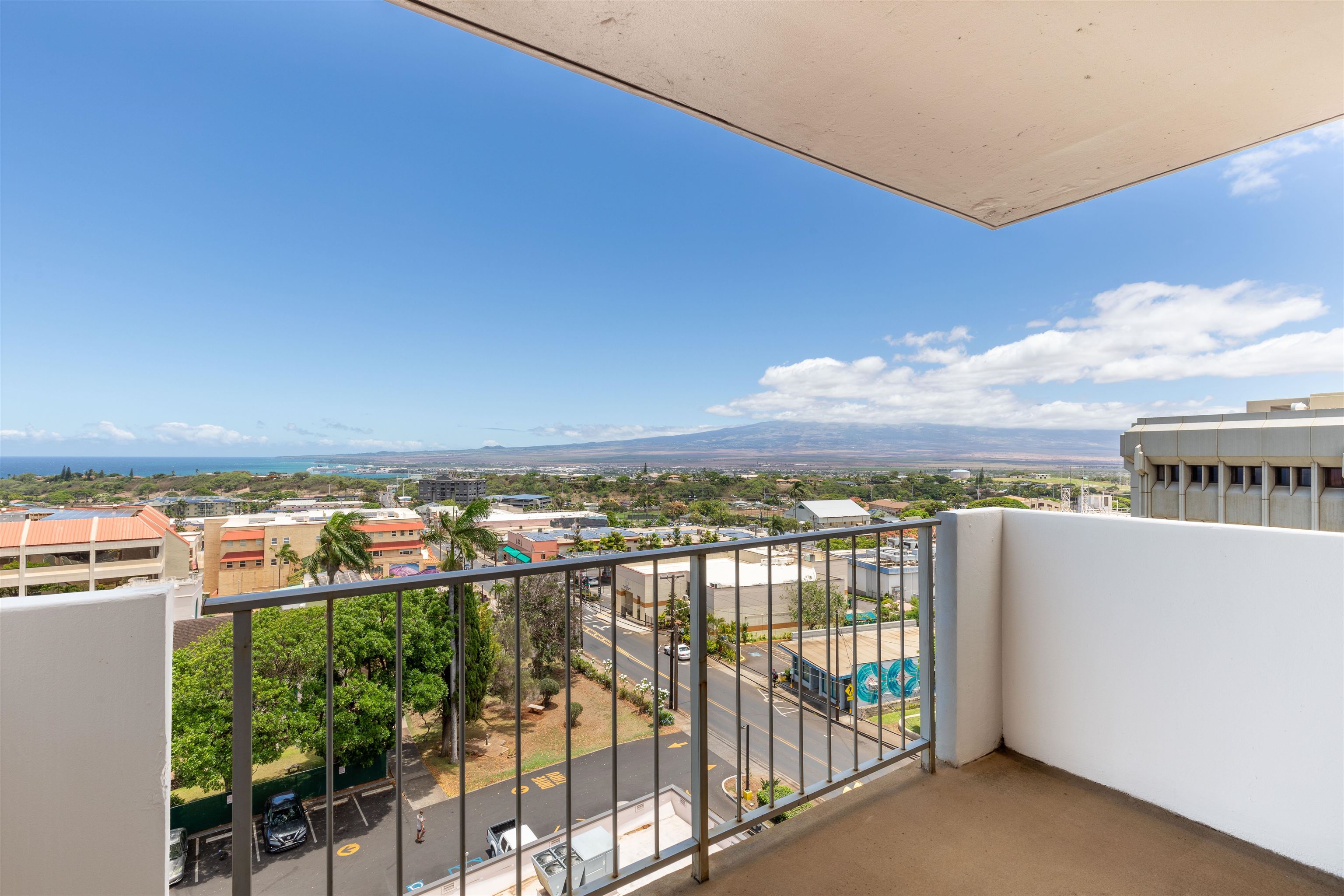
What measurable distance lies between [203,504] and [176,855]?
9162 mm

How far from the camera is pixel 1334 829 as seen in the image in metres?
1.63

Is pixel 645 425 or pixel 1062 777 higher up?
pixel 645 425

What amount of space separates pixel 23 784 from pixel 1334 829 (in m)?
3.01

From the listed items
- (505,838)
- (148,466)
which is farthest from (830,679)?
(148,466)

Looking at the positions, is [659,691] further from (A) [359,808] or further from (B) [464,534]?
(B) [464,534]

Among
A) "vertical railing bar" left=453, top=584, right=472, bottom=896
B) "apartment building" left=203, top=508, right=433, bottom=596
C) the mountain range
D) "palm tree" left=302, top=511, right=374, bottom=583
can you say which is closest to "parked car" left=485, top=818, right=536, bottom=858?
"vertical railing bar" left=453, top=584, right=472, bottom=896

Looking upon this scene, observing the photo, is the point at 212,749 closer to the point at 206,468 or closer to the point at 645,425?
the point at 206,468

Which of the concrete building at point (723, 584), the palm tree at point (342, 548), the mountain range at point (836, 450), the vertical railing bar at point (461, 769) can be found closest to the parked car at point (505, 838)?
the vertical railing bar at point (461, 769)

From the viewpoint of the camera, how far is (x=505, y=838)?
1973 mm

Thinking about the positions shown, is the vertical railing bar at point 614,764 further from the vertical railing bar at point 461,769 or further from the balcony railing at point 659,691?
the vertical railing bar at point 461,769

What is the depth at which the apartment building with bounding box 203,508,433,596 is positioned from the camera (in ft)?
22.2

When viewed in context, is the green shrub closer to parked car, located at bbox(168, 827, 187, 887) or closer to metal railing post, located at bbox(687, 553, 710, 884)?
metal railing post, located at bbox(687, 553, 710, 884)

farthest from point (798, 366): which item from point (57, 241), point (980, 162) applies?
point (980, 162)

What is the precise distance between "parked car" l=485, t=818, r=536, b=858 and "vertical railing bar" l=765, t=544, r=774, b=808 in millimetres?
710
